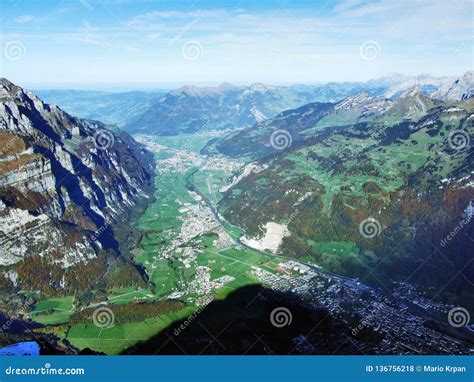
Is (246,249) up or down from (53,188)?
down

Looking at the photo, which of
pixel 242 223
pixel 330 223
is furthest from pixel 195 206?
pixel 330 223

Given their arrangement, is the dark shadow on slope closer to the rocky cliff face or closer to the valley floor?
the valley floor

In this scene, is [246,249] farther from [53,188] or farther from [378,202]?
[53,188]

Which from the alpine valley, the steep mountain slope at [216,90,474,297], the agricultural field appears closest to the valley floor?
the agricultural field

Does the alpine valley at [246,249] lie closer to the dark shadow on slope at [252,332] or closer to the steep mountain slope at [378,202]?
the dark shadow on slope at [252,332]

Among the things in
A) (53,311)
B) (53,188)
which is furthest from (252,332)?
(53,188)

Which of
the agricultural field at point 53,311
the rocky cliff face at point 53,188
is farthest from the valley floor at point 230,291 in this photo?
the rocky cliff face at point 53,188
